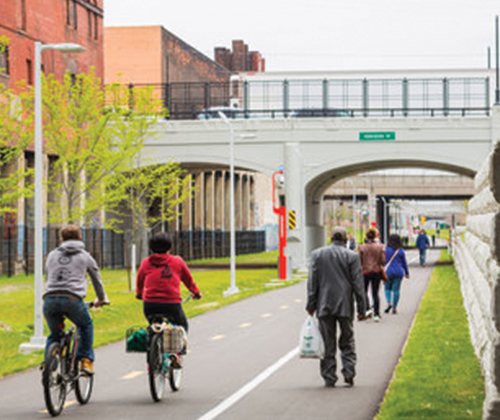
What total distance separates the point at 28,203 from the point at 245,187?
4299cm

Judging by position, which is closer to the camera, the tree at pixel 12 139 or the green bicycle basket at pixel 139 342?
the green bicycle basket at pixel 139 342

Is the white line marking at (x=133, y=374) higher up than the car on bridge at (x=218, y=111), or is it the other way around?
the car on bridge at (x=218, y=111)

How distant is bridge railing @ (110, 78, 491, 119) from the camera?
54.6 metres

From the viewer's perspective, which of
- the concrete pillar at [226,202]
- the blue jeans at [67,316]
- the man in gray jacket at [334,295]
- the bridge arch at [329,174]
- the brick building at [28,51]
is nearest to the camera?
the blue jeans at [67,316]

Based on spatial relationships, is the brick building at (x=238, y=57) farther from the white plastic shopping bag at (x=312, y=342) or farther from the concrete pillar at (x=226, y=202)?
the white plastic shopping bag at (x=312, y=342)

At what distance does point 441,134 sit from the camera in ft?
169

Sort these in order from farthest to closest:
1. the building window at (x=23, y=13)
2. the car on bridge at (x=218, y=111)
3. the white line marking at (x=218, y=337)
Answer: the car on bridge at (x=218, y=111) < the building window at (x=23, y=13) < the white line marking at (x=218, y=337)

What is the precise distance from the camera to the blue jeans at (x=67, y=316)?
10195 mm

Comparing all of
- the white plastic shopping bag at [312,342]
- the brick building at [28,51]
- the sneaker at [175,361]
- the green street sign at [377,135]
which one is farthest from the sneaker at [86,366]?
the green street sign at [377,135]

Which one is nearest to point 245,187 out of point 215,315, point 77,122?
point 77,122

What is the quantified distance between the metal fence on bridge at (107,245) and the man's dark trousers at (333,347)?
2300cm

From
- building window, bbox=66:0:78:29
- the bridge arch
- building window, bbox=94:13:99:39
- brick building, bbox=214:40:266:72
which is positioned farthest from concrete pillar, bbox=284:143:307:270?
brick building, bbox=214:40:266:72

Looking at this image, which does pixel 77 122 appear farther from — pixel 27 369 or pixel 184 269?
pixel 184 269

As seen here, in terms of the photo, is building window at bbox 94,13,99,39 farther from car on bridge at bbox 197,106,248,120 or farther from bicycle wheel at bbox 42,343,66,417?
bicycle wheel at bbox 42,343,66,417
